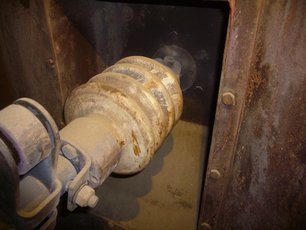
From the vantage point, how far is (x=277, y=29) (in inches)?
18.8

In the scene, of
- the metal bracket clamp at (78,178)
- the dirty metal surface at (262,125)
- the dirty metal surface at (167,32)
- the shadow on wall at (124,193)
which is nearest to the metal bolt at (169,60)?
the dirty metal surface at (167,32)

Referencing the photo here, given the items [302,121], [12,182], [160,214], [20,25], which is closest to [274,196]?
[302,121]

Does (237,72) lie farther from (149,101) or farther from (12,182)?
(12,182)

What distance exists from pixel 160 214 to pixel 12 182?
68cm

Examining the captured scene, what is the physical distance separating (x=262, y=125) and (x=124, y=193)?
2.16 ft

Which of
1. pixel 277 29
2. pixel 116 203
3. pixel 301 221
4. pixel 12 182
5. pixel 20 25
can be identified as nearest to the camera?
pixel 12 182

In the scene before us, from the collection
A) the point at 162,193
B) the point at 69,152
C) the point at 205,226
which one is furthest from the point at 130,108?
the point at 162,193

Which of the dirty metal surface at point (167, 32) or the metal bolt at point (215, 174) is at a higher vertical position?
the dirty metal surface at point (167, 32)

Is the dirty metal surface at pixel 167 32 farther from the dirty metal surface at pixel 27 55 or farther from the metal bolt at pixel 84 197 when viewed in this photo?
the metal bolt at pixel 84 197

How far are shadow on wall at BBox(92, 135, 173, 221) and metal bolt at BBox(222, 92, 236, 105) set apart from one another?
0.60m

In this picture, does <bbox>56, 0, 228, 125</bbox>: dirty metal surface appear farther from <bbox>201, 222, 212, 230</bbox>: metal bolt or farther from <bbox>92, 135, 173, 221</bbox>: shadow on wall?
<bbox>201, 222, 212, 230</bbox>: metal bolt

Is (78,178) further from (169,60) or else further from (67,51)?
(169,60)

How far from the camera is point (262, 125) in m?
0.56

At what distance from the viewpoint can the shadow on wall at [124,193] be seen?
978 mm
